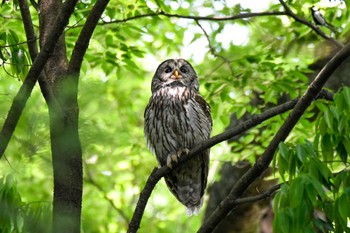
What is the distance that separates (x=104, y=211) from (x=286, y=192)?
6074 millimetres

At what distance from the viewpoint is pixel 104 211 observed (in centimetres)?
868

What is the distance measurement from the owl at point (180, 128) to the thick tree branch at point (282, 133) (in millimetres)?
1131

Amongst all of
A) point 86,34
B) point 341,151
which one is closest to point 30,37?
point 86,34

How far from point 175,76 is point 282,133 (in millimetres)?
2336

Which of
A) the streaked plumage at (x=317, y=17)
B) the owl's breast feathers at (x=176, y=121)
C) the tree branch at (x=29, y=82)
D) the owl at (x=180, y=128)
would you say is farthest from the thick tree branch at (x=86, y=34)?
the streaked plumage at (x=317, y=17)

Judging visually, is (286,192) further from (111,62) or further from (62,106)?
(111,62)

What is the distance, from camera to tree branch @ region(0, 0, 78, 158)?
98.8 inches

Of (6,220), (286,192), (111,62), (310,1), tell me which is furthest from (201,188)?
(6,220)

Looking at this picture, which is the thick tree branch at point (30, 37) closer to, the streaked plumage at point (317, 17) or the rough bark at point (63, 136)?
the rough bark at point (63, 136)

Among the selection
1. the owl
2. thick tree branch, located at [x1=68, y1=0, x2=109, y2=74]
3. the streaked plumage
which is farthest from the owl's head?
thick tree branch, located at [x1=68, y1=0, x2=109, y2=74]

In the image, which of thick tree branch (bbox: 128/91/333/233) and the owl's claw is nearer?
thick tree branch (bbox: 128/91/333/233)

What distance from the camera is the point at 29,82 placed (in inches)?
118

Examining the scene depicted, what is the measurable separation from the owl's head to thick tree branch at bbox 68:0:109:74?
6.19ft

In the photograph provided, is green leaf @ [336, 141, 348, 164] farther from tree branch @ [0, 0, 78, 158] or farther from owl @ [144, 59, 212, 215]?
owl @ [144, 59, 212, 215]
